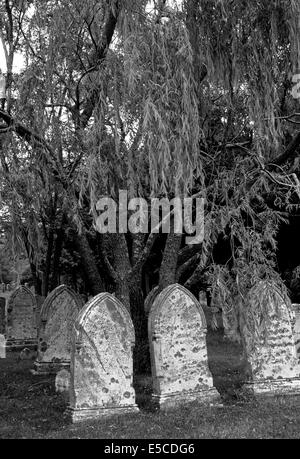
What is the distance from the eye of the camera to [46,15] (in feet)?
27.2

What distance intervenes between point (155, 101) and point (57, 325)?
5563mm

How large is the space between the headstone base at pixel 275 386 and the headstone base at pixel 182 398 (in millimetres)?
545

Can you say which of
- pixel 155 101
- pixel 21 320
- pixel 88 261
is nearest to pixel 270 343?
pixel 88 261

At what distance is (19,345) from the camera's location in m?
13.4

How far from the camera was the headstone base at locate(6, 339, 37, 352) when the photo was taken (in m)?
13.3

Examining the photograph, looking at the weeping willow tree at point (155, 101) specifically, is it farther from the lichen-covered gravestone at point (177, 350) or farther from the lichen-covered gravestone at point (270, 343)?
the lichen-covered gravestone at point (177, 350)

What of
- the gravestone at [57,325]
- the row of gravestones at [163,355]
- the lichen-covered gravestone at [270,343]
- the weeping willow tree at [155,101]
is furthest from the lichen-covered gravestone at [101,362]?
the gravestone at [57,325]

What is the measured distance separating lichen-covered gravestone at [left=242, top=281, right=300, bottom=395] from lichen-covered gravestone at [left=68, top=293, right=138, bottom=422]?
184 centimetres

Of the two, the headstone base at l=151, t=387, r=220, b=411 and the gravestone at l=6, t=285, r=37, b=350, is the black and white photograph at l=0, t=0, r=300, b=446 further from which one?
the gravestone at l=6, t=285, r=37, b=350

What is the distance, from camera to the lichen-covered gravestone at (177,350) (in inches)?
289

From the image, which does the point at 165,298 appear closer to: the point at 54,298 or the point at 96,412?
the point at 96,412

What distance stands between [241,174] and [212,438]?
400 centimetres

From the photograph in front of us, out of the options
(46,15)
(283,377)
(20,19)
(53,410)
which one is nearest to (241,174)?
(283,377)

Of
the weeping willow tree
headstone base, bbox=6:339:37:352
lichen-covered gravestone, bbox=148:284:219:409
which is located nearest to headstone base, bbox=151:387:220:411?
lichen-covered gravestone, bbox=148:284:219:409
